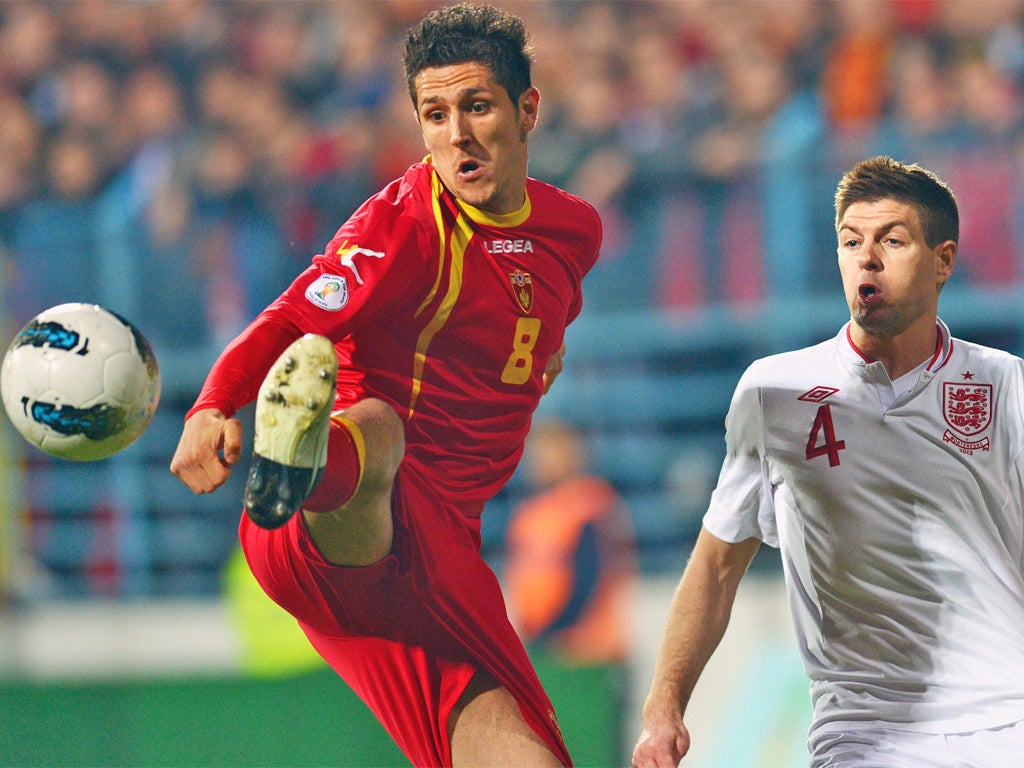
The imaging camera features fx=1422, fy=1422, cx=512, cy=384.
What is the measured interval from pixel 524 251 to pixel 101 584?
547 centimetres

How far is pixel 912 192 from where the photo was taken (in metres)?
3.34

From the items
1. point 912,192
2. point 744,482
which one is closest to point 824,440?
point 744,482

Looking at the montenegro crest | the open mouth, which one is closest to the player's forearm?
the montenegro crest

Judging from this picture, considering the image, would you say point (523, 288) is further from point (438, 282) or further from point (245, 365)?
point (245, 365)

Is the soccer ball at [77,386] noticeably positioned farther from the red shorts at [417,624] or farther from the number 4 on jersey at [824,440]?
the number 4 on jersey at [824,440]

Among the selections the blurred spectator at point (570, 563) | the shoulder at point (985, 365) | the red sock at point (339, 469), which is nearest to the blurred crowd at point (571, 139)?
the blurred spectator at point (570, 563)

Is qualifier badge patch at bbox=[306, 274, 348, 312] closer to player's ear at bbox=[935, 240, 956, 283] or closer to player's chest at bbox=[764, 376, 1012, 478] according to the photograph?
player's chest at bbox=[764, 376, 1012, 478]

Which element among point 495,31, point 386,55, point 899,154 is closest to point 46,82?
point 386,55

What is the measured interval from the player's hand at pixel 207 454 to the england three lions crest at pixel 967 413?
64.9 inches

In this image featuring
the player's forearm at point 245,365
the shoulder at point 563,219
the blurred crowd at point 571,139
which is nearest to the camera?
the player's forearm at point 245,365

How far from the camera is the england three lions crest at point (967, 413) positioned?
3340 mm

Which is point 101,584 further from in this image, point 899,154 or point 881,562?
point 881,562

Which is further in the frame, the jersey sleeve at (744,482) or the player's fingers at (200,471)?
the jersey sleeve at (744,482)

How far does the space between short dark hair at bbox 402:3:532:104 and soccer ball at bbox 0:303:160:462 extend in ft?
3.21
